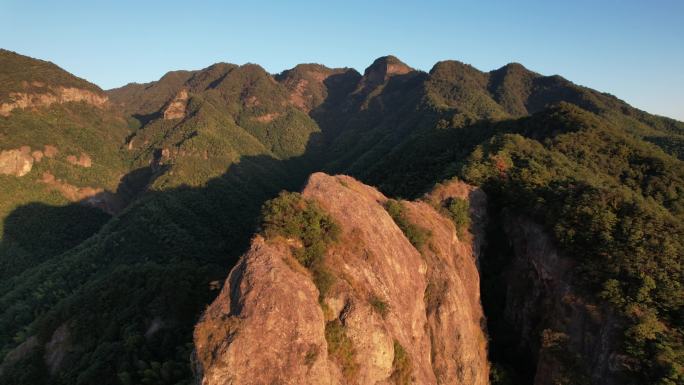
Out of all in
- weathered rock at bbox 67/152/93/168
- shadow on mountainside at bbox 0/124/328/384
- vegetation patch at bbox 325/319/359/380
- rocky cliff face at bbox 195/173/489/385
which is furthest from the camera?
weathered rock at bbox 67/152/93/168

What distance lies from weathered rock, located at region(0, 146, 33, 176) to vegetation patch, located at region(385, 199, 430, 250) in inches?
4903

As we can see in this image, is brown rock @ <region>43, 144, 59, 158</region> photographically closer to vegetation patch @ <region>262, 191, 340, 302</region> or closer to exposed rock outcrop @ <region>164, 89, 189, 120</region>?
exposed rock outcrop @ <region>164, 89, 189, 120</region>

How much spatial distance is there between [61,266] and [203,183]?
145 ft

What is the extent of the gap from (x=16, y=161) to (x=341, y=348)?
13378cm

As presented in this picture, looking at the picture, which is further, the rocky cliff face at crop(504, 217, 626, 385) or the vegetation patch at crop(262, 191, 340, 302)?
the rocky cliff face at crop(504, 217, 626, 385)

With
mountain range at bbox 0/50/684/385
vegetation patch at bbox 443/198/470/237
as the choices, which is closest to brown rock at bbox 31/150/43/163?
mountain range at bbox 0/50/684/385

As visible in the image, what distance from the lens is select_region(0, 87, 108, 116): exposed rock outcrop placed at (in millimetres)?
133950

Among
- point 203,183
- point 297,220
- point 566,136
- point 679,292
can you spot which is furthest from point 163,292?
point 203,183

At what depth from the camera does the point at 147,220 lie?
93938 mm

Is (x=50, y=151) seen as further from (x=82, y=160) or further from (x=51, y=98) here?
(x=51, y=98)

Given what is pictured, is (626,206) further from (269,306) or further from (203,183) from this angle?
(203,183)

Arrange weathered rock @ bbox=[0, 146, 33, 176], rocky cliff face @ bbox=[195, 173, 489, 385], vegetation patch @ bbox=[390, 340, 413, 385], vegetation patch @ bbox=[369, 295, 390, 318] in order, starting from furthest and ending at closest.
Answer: weathered rock @ bbox=[0, 146, 33, 176], vegetation patch @ bbox=[369, 295, 390, 318], vegetation patch @ bbox=[390, 340, 413, 385], rocky cliff face @ bbox=[195, 173, 489, 385]

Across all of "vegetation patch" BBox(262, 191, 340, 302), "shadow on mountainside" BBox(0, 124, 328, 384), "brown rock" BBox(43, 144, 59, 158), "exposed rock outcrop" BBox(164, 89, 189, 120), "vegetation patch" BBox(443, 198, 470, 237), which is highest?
"exposed rock outcrop" BBox(164, 89, 189, 120)

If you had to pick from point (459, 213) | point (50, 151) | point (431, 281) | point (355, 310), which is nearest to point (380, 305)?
point (355, 310)
